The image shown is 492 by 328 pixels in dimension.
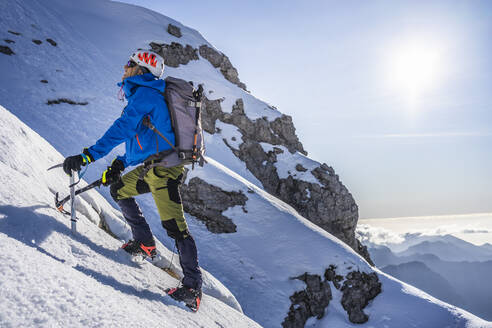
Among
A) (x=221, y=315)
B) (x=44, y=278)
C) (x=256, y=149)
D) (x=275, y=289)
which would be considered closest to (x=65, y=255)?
(x=44, y=278)

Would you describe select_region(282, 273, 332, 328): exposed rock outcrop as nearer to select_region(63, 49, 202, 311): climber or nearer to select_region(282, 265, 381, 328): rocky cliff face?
select_region(282, 265, 381, 328): rocky cliff face

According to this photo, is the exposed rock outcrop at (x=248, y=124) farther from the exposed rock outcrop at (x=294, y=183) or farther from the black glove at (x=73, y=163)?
the black glove at (x=73, y=163)

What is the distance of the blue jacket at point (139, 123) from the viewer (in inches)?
145

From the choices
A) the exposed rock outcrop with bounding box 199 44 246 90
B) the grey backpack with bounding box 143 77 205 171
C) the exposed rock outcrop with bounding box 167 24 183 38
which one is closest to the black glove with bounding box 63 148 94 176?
the grey backpack with bounding box 143 77 205 171

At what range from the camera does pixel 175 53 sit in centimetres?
3762

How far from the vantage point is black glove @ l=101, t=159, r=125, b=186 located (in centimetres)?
398

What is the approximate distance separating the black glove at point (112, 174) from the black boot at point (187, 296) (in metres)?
1.74

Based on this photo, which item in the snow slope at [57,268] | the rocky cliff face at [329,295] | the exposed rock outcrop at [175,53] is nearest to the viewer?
the snow slope at [57,268]

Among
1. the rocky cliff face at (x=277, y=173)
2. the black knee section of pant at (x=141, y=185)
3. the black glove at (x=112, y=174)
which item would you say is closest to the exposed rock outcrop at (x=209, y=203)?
the rocky cliff face at (x=277, y=173)

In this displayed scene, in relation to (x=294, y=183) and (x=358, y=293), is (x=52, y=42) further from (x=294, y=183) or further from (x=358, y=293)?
(x=358, y=293)

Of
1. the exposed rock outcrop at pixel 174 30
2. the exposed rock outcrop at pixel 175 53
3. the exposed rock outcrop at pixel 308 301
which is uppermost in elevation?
the exposed rock outcrop at pixel 174 30

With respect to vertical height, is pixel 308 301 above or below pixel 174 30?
below

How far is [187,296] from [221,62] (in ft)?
143

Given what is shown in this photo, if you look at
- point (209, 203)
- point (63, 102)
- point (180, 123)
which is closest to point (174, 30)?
point (63, 102)
